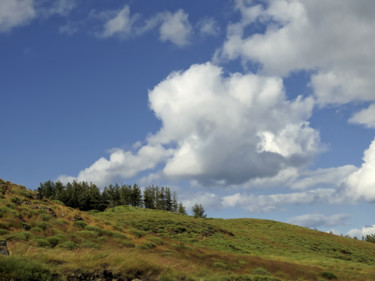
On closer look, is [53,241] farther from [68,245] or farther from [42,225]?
[42,225]

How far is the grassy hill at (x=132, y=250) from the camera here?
1079 cm

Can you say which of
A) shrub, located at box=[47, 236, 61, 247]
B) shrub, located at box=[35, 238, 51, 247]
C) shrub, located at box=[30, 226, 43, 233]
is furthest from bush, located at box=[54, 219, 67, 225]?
shrub, located at box=[35, 238, 51, 247]

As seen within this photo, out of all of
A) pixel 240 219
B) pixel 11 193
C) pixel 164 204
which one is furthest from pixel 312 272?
pixel 164 204

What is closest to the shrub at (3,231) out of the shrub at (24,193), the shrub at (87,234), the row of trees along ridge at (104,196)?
the shrub at (87,234)

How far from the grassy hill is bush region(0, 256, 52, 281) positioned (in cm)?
3

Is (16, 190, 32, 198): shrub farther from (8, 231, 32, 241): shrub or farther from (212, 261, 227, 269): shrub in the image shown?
(212, 261, 227, 269): shrub

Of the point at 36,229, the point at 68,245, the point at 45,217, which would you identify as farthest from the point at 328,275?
the point at 45,217

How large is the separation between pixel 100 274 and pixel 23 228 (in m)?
16.0

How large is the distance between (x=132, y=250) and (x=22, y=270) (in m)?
16.4

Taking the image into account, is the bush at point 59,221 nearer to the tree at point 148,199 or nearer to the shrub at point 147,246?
the shrub at point 147,246

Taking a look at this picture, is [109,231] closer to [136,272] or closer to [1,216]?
[1,216]

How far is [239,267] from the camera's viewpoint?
89.6 feet

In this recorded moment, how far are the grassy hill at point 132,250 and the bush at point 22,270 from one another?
26 millimetres

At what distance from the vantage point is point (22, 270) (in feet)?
28.3
